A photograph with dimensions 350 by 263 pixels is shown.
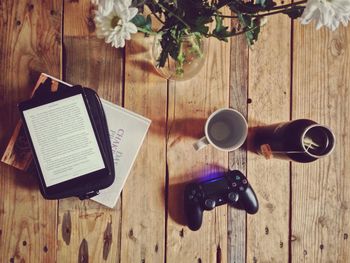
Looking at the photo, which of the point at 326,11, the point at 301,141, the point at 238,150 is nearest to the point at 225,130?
the point at 238,150

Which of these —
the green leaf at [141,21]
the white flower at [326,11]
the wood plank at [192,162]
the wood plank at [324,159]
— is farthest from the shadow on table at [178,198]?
the white flower at [326,11]

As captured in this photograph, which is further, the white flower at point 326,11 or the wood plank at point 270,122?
the wood plank at point 270,122

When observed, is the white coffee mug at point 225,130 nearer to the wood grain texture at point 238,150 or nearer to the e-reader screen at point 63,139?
the wood grain texture at point 238,150

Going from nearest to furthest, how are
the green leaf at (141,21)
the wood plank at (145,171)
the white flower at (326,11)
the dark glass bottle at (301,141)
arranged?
the white flower at (326,11) → the green leaf at (141,21) → the dark glass bottle at (301,141) → the wood plank at (145,171)

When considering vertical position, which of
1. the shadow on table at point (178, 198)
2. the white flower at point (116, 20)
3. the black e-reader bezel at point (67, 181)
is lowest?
the shadow on table at point (178, 198)

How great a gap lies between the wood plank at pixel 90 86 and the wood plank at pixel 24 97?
0.02 meters

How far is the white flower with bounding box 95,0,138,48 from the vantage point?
559 mm

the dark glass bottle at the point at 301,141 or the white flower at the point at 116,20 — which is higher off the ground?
the white flower at the point at 116,20

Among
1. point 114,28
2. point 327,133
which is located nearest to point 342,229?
point 327,133

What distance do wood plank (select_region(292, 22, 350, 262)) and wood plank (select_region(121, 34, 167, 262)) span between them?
0.29 meters

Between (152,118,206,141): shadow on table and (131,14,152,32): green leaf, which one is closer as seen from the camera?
(131,14,152,32): green leaf

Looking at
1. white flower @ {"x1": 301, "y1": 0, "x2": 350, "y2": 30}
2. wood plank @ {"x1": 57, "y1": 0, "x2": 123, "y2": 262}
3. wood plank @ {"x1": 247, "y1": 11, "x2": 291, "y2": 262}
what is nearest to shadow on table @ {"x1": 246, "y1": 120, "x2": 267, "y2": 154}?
wood plank @ {"x1": 247, "y1": 11, "x2": 291, "y2": 262}

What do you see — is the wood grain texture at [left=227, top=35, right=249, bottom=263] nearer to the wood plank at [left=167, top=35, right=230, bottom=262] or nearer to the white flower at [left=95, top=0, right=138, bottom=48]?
the wood plank at [left=167, top=35, right=230, bottom=262]

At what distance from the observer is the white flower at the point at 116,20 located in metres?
0.56
